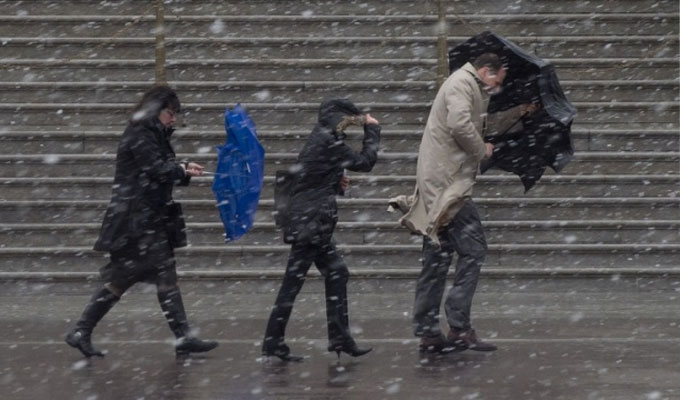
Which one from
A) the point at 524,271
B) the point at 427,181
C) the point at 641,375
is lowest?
the point at 524,271

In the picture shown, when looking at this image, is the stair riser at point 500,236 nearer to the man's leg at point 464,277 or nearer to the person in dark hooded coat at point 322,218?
the man's leg at point 464,277

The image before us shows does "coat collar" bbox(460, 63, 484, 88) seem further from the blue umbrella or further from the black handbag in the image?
the black handbag

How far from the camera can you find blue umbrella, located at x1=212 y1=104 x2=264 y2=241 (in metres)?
9.67

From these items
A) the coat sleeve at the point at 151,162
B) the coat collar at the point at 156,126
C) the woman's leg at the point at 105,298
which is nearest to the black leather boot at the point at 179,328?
the woman's leg at the point at 105,298

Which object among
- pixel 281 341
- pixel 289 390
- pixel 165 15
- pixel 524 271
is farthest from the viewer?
pixel 165 15

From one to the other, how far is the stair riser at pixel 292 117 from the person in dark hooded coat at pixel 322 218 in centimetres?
510

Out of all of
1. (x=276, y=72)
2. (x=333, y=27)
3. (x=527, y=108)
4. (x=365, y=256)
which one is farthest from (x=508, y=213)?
(x=527, y=108)

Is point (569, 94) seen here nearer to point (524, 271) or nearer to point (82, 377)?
point (524, 271)

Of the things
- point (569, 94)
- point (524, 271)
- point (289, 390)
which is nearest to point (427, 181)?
point (289, 390)

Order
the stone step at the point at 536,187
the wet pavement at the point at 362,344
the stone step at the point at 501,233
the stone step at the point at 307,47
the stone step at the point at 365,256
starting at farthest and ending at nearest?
the stone step at the point at 307,47 → the stone step at the point at 536,187 → the stone step at the point at 501,233 → the stone step at the point at 365,256 → the wet pavement at the point at 362,344

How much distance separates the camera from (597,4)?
51.3 feet

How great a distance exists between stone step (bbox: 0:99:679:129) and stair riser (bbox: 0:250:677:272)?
184 centimetres

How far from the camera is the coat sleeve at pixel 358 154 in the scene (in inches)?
362

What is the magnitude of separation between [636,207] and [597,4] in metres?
3.08
